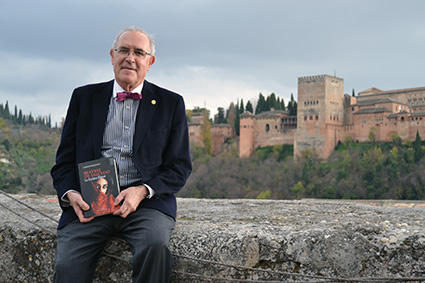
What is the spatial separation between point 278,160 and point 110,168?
132ft

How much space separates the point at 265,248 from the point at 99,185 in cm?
77

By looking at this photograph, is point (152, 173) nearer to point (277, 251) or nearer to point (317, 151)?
point (277, 251)

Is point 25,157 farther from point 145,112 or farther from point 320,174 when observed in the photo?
point 145,112

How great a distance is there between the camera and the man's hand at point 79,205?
191 centimetres

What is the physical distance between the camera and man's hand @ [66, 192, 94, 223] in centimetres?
191

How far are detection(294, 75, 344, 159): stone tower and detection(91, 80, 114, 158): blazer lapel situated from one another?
38.4m

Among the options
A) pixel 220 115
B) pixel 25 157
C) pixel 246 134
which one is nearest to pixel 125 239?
pixel 246 134

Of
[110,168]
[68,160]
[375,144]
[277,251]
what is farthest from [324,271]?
[375,144]

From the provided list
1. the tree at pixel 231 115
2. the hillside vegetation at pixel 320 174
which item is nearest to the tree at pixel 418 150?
the hillside vegetation at pixel 320 174

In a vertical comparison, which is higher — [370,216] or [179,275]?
[370,216]

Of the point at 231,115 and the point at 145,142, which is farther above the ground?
the point at 231,115

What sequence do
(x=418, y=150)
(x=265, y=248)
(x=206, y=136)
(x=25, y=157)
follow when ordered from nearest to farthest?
(x=265, y=248) → (x=418, y=150) → (x=206, y=136) → (x=25, y=157)

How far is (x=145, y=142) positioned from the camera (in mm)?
2043

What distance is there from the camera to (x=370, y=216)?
2252 millimetres
